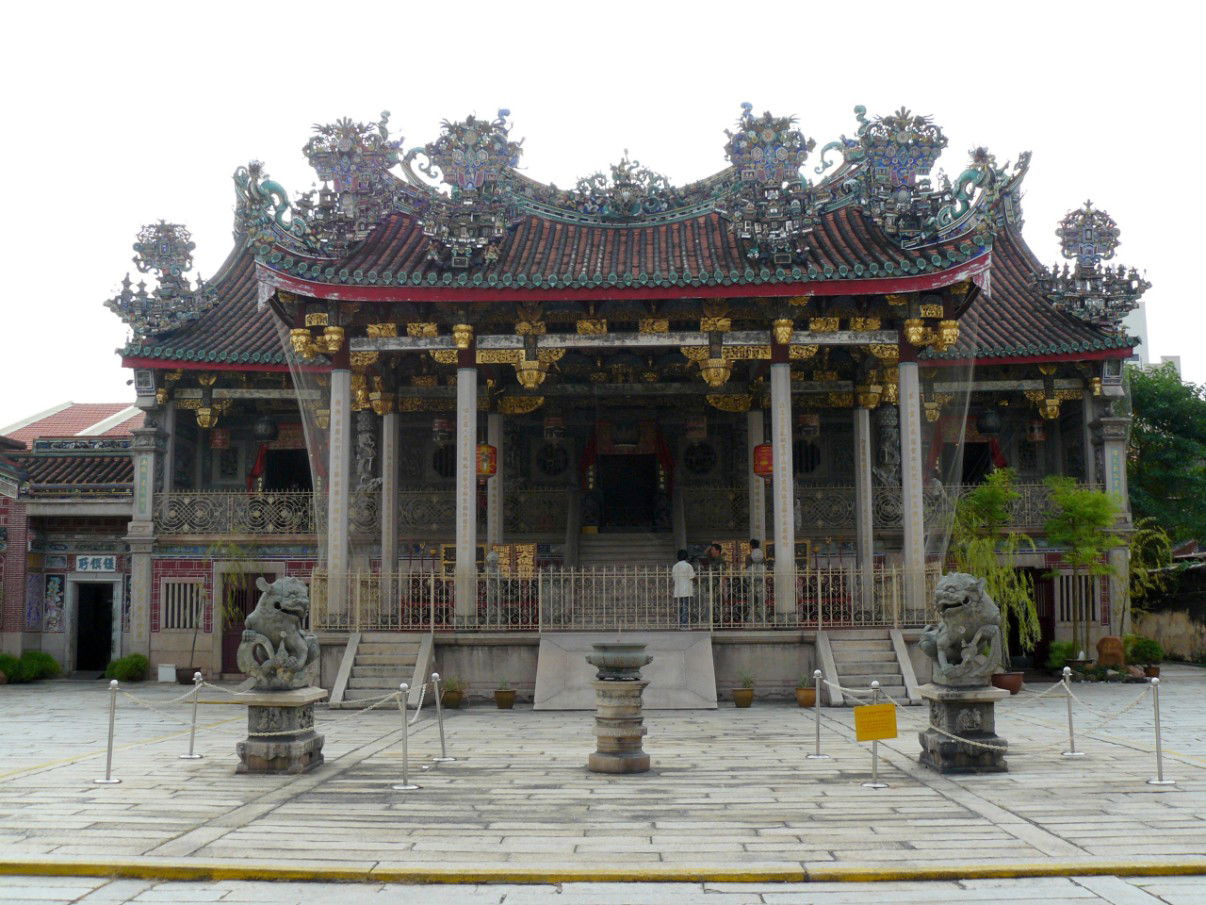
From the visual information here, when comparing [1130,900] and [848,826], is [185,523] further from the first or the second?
[1130,900]

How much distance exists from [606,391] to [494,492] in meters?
3.02

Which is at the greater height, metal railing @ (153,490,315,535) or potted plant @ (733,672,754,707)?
metal railing @ (153,490,315,535)

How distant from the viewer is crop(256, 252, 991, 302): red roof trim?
55.5 feet

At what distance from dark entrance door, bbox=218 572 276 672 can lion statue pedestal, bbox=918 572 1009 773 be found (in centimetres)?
1628

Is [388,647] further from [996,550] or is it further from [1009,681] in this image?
[996,550]

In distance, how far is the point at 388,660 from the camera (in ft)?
54.9

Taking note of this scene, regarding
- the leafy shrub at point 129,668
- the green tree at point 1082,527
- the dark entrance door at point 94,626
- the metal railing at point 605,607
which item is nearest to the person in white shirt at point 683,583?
the metal railing at point 605,607

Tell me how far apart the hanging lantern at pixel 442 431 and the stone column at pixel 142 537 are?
6070 millimetres

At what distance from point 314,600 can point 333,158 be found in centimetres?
734

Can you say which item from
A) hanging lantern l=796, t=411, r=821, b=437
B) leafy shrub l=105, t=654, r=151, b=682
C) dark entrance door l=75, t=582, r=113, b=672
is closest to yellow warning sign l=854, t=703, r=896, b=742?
hanging lantern l=796, t=411, r=821, b=437

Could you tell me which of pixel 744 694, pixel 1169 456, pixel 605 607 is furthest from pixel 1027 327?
pixel 605 607

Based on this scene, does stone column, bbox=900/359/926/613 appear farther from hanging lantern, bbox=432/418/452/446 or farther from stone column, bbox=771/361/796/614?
hanging lantern, bbox=432/418/452/446

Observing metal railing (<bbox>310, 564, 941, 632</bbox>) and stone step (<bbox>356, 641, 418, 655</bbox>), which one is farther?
metal railing (<bbox>310, 564, 941, 632</bbox>)

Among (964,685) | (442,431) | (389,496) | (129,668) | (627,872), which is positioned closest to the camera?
(627,872)
